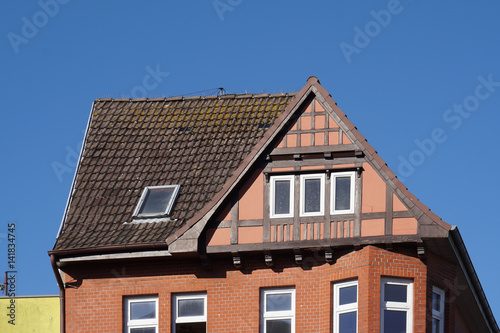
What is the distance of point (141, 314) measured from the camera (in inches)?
1500

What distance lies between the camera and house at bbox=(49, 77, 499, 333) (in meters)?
36.5

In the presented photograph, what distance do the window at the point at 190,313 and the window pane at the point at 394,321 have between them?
4508 mm

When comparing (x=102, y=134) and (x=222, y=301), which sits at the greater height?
(x=102, y=134)

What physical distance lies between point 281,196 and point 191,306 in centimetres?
348

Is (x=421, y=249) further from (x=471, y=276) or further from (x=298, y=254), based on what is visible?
(x=471, y=276)

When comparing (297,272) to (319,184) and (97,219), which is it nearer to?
(319,184)

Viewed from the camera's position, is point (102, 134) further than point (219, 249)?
Yes

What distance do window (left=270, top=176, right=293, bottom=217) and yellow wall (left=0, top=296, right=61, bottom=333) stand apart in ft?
23.8

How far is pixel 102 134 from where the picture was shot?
4294cm

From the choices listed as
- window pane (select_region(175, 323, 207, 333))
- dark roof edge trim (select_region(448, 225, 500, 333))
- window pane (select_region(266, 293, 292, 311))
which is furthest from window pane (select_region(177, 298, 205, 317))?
dark roof edge trim (select_region(448, 225, 500, 333))

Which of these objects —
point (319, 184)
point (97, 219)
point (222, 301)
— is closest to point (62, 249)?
point (97, 219)

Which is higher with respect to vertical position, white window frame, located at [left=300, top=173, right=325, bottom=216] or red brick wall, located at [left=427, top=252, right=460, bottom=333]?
white window frame, located at [left=300, top=173, right=325, bottom=216]

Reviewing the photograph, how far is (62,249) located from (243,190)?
4756 mm

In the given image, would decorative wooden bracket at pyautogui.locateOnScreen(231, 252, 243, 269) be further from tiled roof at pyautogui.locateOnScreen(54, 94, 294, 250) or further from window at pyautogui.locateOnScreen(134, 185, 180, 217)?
window at pyautogui.locateOnScreen(134, 185, 180, 217)
